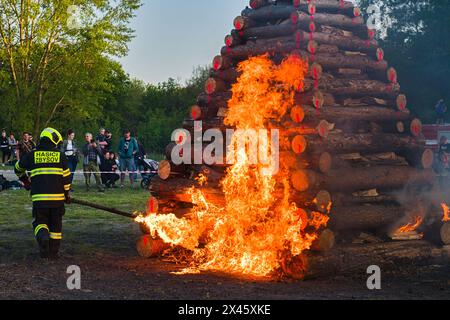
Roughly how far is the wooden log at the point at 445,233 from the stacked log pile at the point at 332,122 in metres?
0.68

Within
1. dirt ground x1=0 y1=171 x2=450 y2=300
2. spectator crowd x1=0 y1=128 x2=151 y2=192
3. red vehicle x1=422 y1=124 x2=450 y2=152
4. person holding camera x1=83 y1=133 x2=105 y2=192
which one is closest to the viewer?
dirt ground x1=0 y1=171 x2=450 y2=300

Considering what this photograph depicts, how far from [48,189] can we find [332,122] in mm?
4572

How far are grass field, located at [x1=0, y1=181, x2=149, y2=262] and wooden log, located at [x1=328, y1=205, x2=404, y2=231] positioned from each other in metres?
3.74

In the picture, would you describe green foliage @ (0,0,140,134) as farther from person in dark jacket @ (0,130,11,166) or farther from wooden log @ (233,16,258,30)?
wooden log @ (233,16,258,30)

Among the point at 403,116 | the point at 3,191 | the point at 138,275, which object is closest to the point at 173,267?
the point at 138,275

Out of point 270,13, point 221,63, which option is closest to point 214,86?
point 221,63

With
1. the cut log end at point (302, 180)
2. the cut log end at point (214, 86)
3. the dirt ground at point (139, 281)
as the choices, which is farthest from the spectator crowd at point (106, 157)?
the cut log end at point (302, 180)

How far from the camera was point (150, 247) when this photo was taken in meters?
→ 10.9

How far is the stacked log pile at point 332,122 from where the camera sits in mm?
9812

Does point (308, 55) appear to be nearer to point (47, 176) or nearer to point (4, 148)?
point (47, 176)

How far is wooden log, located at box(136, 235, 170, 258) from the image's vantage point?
10898 millimetres

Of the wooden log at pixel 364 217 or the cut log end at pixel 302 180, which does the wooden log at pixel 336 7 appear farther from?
the wooden log at pixel 364 217

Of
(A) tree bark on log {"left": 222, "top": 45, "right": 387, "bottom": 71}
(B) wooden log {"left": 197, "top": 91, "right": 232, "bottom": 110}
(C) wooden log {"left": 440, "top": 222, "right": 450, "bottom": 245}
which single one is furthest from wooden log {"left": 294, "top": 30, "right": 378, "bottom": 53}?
(C) wooden log {"left": 440, "top": 222, "right": 450, "bottom": 245}
